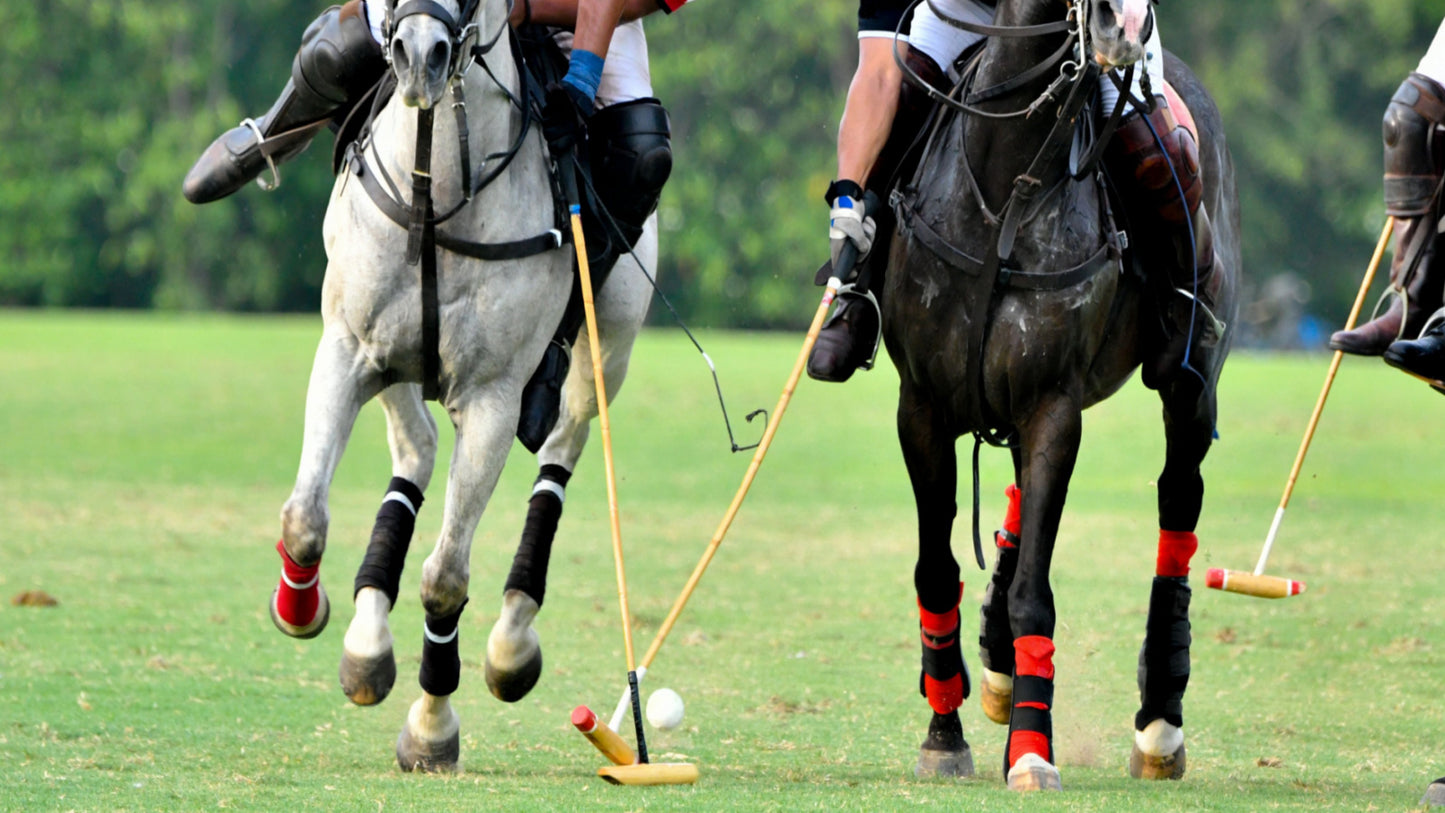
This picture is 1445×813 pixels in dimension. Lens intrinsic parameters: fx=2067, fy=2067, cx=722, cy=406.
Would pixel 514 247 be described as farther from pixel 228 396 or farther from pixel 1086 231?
pixel 228 396

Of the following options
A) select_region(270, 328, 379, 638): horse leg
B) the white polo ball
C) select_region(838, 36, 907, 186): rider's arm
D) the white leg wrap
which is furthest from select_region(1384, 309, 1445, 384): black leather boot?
select_region(270, 328, 379, 638): horse leg

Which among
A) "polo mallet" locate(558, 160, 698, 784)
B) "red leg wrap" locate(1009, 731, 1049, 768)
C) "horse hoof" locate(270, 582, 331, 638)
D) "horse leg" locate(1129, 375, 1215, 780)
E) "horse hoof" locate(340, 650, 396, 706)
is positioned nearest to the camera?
"polo mallet" locate(558, 160, 698, 784)

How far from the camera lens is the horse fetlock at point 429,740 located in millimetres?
6984

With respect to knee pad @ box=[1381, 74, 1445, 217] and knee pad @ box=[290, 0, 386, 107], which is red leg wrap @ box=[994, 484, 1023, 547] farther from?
knee pad @ box=[290, 0, 386, 107]

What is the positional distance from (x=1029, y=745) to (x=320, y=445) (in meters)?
2.43

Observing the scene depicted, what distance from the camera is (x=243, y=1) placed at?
53.9 m

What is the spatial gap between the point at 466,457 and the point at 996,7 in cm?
229

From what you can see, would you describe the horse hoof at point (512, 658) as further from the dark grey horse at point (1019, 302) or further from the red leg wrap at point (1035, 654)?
the red leg wrap at point (1035, 654)

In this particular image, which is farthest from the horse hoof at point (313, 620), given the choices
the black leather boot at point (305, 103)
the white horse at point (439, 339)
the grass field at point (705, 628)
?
the black leather boot at point (305, 103)

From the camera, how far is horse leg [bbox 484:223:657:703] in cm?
734

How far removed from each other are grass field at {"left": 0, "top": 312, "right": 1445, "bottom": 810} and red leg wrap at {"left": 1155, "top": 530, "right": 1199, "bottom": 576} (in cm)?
72

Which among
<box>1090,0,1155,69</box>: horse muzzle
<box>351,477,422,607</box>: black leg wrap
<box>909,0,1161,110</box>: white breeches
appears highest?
<box>1090,0,1155,69</box>: horse muzzle

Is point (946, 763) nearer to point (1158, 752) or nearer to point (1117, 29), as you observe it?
point (1158, 752)

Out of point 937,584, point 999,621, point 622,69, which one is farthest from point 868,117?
point 999,621
